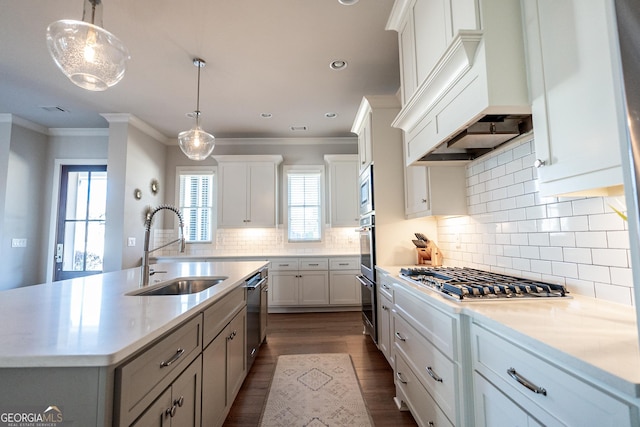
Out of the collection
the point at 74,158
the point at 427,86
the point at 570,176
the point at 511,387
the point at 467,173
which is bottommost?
the point at 511,387

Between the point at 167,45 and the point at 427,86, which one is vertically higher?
the point at 167,45

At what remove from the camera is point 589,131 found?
2.99 feet

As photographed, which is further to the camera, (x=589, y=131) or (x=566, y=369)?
(x=589, y=131)

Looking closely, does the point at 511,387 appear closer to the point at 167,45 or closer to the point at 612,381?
the point at 612,381

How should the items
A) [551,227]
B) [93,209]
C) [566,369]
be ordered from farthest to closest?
1. [93,209]
2. [551,227]
3. [566,369]

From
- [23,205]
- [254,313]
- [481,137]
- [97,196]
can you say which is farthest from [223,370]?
[23,205]

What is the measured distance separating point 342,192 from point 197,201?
2595 mm

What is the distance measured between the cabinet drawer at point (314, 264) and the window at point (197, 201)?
5.88ft

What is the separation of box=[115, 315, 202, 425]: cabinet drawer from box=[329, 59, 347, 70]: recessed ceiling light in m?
2.70

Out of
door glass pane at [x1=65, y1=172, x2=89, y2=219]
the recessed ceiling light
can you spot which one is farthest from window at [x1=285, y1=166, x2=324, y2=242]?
door glass pane at [x1=65, y1=172, x2=89, y2=219]

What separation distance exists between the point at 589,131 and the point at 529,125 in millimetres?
659

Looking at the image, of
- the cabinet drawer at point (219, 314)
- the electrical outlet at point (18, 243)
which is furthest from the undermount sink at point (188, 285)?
the electrical outlet at point (18, 243)

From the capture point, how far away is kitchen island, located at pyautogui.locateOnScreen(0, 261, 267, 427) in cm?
74

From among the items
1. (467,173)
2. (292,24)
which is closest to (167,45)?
(292,24)
